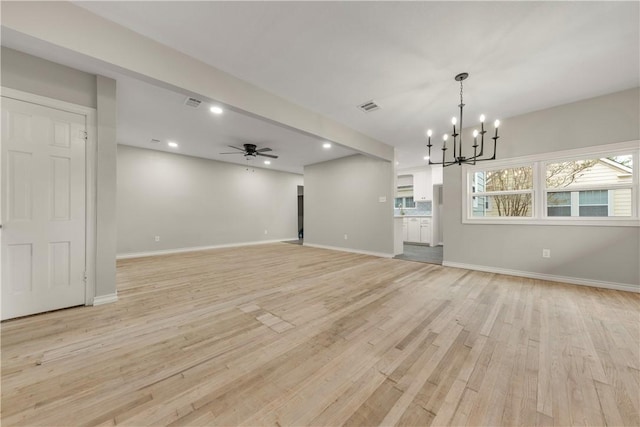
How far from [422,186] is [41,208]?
8.34m

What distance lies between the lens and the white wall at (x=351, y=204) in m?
5.63

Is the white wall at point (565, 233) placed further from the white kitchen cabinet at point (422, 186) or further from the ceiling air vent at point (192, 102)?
the ceiling air vent at point (192, 102)

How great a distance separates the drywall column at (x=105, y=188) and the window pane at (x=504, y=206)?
5788mm

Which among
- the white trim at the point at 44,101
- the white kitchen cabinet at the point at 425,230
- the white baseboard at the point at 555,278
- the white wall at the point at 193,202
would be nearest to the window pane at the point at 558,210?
the white baseboard at the point at 555,278

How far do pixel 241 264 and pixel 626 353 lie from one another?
5003mm

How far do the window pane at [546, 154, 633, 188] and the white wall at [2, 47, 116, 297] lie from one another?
6.37 meters

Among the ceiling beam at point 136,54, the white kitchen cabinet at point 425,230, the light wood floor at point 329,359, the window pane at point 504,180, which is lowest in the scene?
the light wood floor at point 329,359

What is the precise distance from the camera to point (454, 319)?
224 cm

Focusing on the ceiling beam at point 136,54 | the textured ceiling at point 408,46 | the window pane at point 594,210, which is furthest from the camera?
the window pane at point 594,210

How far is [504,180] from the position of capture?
13.6 ft

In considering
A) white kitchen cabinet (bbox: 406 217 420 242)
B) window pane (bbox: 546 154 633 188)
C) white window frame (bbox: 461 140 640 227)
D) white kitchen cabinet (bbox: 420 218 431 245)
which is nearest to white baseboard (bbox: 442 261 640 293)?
white window frame (bbox: 461 140 640 227)

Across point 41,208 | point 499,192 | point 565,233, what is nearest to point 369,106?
point 499,192

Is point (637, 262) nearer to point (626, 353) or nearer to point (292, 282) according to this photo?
point (626, 353)

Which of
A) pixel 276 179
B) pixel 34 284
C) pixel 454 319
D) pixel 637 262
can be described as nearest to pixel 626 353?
pixel 454 319
